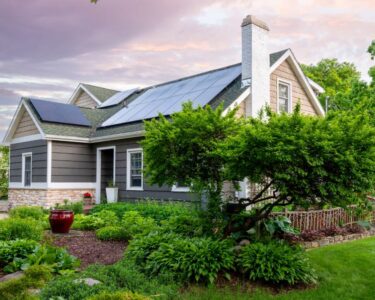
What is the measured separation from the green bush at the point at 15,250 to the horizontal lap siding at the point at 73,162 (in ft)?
27.0

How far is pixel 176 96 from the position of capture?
14.3 metres

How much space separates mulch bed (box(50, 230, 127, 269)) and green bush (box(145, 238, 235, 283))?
1285mm

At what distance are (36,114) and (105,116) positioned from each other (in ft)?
10.1

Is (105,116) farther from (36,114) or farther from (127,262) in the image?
(127,262)

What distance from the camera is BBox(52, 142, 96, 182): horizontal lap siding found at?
14773 mm

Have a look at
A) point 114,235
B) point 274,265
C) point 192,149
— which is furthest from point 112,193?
point 274,265

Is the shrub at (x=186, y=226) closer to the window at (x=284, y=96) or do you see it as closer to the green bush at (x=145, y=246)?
the green bush at (x=145, y=246)

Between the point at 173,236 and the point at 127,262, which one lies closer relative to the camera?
the point at 127,262

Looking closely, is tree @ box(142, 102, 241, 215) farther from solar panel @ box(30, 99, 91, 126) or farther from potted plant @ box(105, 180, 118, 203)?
solar panel @ box(30, 99, 91, 126)

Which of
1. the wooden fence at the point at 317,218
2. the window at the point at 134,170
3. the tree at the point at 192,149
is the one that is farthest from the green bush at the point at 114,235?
the window at the point at 134,170

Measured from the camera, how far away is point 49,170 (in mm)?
14578

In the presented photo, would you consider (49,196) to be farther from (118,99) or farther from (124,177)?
(118,99)

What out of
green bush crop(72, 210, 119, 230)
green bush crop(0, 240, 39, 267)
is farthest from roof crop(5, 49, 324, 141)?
green bush crop(0, 240, 39, 267)

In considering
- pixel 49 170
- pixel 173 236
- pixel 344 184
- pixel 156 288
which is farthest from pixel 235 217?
pixel 49 170
